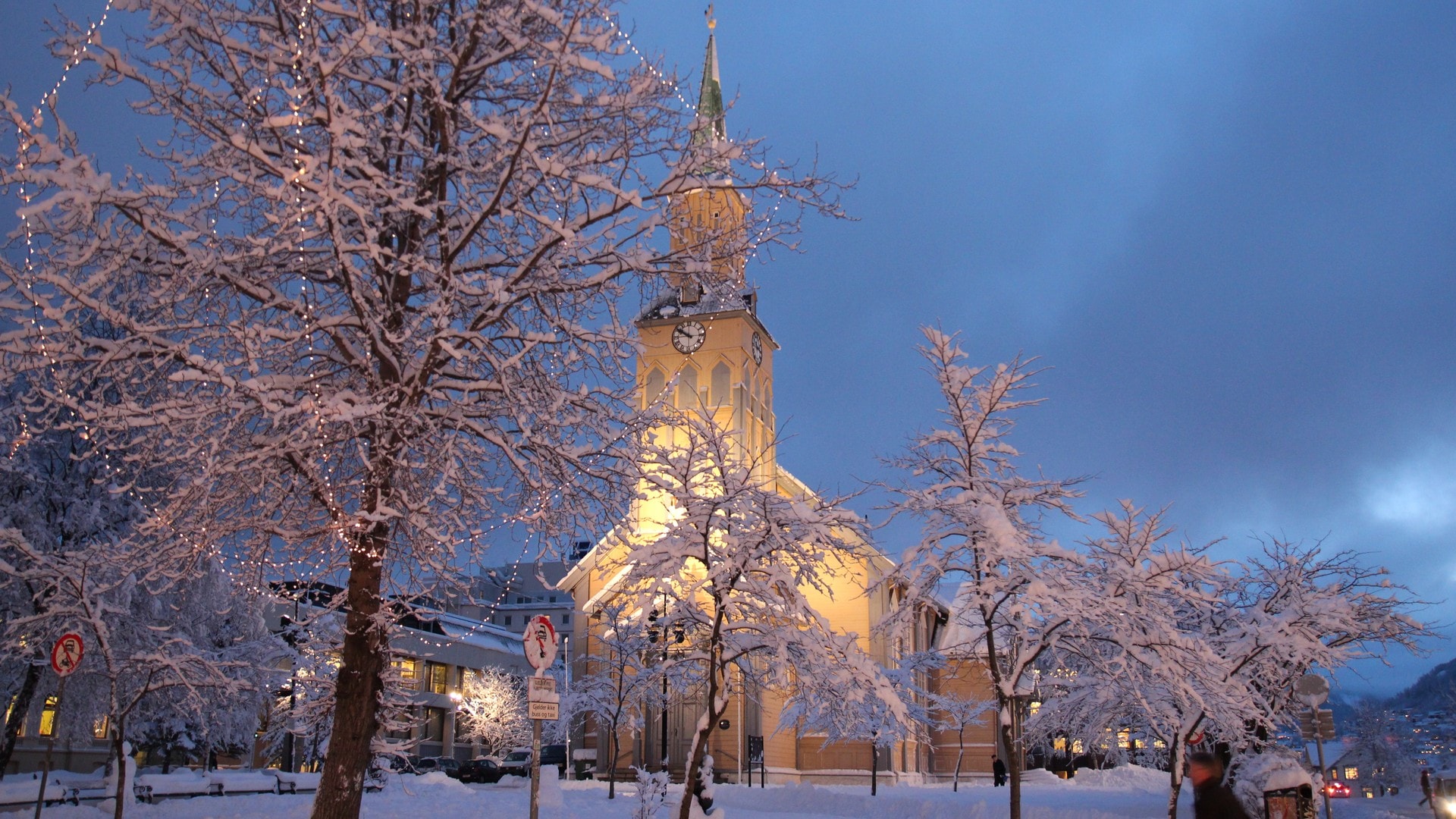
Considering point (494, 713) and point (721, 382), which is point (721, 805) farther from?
point (494, 713)

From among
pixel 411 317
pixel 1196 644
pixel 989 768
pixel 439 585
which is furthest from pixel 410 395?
pixel 989 768

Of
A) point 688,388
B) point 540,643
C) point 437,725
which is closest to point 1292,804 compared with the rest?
point 540,643

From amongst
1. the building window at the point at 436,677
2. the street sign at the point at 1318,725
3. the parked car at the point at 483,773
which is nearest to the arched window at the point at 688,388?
the parked car at the point at 483,773

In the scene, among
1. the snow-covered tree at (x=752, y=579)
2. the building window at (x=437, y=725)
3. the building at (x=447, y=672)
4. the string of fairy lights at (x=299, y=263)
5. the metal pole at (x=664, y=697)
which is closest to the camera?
the string of fairy lights at (x=299, y=263)

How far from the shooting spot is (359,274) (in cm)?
866

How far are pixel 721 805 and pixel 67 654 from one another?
18.5 metres

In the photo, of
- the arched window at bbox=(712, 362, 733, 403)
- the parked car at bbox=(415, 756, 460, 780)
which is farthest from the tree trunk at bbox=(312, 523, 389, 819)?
the parked car at bbox=(415, 756, 460, 780)

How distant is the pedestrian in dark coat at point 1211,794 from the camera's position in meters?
7.95

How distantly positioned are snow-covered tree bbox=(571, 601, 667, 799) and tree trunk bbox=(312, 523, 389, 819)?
17155 mm

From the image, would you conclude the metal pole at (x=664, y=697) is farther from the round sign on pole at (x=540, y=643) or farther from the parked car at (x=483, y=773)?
the parked car at (x=483, y=773)

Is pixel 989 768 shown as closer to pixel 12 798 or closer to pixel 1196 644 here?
pixel 1196 644

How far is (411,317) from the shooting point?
32.1 ft

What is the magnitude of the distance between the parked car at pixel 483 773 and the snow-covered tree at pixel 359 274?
119 ft

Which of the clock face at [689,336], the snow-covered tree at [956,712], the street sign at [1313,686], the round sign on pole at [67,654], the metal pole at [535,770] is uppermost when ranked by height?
the clock face at [689,336]
